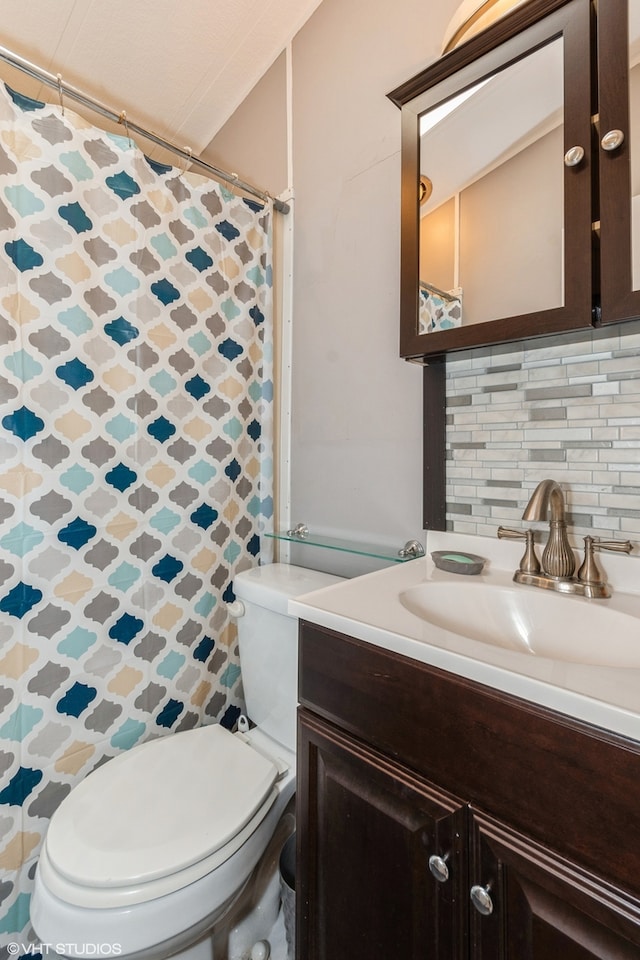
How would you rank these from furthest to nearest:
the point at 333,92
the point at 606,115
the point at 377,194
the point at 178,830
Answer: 1. the point at 333,92
2. the point at 377,194
3. the point at 178,830
4. the point at 606,115

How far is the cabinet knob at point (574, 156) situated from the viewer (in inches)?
28.3

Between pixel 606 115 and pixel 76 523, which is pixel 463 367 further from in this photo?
pixel 76 523

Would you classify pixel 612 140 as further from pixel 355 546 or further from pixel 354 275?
pixel 355 546

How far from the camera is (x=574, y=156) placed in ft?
2.38

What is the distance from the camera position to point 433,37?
105 centimetres

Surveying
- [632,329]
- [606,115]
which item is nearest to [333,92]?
[606,115]

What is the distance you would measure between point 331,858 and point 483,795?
0.35m

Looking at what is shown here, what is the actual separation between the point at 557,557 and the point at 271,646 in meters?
0.72

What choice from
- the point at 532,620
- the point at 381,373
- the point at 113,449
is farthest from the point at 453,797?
the point at 113,449

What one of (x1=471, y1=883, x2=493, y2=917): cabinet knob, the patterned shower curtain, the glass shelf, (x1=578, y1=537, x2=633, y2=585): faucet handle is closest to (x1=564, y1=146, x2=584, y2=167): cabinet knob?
(x1=578, y1=537, x2=633, y2=585): faucet handle

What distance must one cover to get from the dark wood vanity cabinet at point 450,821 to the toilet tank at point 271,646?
0.34m

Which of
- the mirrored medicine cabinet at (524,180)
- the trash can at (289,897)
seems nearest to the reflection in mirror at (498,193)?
the mirrored medicine cabinet at (524,180)

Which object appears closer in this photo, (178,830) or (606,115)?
(606,115)

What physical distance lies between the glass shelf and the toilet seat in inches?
21.3
